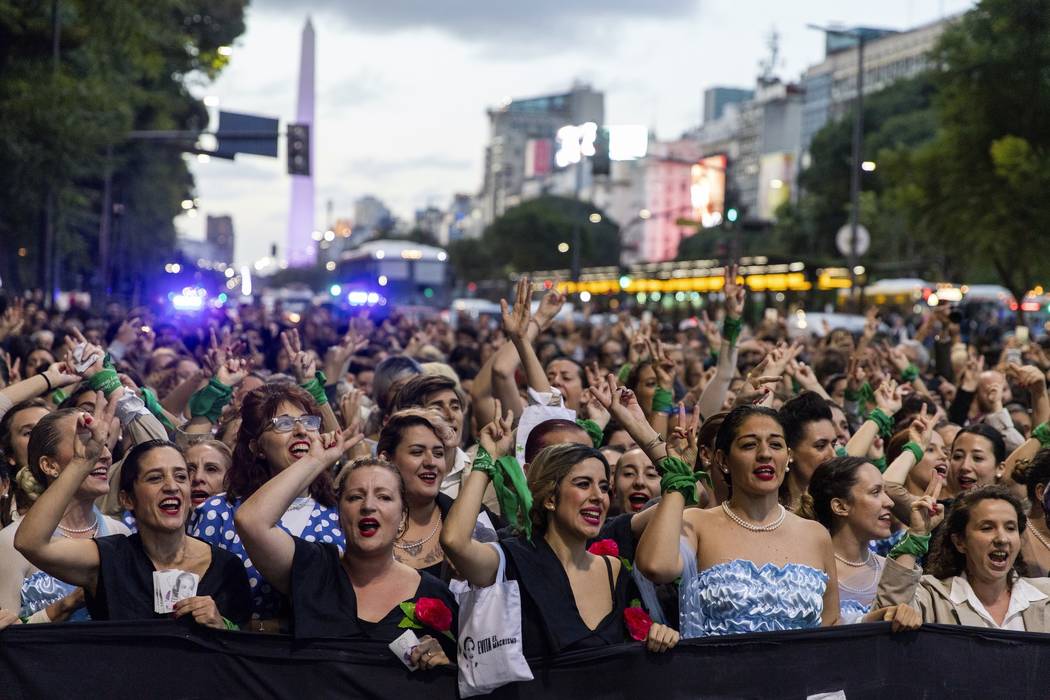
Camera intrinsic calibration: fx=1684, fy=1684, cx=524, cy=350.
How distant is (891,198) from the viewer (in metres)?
38.2

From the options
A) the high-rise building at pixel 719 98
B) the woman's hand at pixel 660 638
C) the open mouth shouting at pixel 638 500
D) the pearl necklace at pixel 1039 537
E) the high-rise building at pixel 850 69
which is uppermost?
the high-rise building at pixel 719 98

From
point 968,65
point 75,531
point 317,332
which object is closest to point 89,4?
point 317,332

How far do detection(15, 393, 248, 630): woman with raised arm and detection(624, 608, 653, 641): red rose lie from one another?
1.26 m

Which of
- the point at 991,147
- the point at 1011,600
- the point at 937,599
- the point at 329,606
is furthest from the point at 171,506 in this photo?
the point at 991,147

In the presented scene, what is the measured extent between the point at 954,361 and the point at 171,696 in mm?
9864

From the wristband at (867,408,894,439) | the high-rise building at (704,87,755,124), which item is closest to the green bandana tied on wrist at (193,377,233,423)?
the wristband at (867,408,894,439)

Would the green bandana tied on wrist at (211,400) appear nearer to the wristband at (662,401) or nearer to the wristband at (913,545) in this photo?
the wristband at (662,401)

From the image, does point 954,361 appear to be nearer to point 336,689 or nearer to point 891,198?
point 336,689

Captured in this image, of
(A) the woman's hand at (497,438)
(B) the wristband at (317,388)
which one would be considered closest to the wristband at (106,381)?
(B) the wristband at (317,388)

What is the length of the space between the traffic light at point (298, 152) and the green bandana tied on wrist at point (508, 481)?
88.0ft

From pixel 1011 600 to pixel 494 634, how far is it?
2.06m

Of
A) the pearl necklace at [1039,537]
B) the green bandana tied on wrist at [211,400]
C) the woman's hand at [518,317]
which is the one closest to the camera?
the pearl necklace at [1039,537]

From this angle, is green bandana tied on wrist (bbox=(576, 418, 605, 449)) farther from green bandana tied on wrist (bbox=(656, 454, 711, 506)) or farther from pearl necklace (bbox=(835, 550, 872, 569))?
green bandana tied on wrist (bbox=(656, 454, 711, 506))

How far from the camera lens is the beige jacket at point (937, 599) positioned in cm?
588
